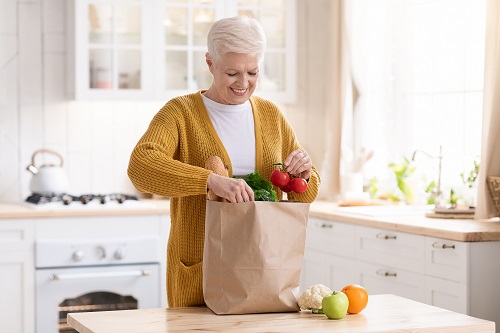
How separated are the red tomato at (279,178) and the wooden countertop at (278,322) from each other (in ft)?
1.10

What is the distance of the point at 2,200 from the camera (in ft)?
15.7

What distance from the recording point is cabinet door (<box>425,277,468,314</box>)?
3203 mm

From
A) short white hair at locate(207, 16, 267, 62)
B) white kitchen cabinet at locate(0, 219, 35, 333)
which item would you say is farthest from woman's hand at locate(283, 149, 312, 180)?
white kitchen cabinet at locate(0, 219, 35, 333)

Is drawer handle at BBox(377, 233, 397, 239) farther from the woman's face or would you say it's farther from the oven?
the woman's face

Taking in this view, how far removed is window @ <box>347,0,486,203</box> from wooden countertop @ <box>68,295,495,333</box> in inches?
81.6

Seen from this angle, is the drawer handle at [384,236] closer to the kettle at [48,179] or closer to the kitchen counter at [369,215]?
the kitchen counter at [369,215]

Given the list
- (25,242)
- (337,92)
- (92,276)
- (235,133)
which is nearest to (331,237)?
(337,92)

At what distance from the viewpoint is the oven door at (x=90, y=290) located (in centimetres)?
418

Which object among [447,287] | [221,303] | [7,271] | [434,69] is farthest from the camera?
[434,69]

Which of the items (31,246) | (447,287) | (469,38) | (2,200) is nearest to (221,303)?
(447,287)

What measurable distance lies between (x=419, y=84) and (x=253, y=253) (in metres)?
2.83

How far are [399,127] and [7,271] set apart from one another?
7.28 feet

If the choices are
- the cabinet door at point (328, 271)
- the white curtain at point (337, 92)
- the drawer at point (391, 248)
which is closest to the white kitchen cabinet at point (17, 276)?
the cabinet door at point (328, 271)

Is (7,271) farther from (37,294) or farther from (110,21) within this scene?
(110,21)
